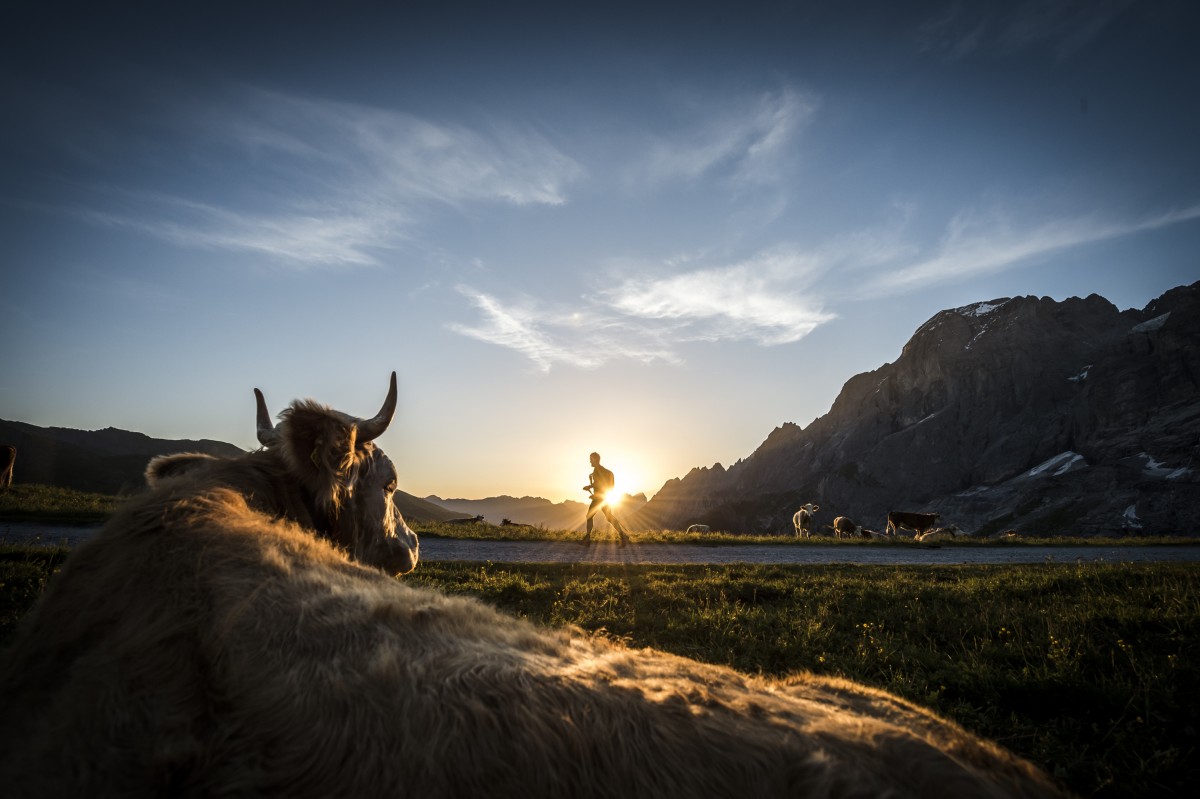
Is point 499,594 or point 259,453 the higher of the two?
point 259,453

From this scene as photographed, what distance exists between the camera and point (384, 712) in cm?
150

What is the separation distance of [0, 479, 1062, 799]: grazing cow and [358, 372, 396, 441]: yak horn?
9.05 feet

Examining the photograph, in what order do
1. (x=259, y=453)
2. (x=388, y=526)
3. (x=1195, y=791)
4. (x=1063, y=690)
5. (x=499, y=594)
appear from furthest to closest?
1. (x=499, y=594)
2. (x=388, y=526)
3. (x=1063, y=690)
4. (x=259, y=453)
5. (x=1195, y=791)

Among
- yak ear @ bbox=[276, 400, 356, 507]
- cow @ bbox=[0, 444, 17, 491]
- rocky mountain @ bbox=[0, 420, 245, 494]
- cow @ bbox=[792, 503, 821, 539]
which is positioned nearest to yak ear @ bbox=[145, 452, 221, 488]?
yak ear @ bbox=[276, 400, 356, 507]

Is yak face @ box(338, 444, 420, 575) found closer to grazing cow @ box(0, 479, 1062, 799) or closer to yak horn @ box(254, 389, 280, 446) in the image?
yak horn @ box(254, 389, 280, 446)

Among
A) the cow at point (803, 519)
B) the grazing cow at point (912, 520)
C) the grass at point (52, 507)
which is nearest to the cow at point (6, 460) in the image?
the grass at point (52, 507)

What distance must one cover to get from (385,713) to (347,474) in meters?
3.23

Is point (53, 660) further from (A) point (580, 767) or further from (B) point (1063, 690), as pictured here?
(B) point (1063, 690)

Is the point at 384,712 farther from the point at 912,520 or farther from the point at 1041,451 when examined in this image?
the point at 1041,451

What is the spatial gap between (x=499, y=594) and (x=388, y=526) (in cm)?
407

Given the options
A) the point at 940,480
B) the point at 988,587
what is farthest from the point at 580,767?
the point at 940,480

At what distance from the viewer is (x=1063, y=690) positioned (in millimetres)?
4625

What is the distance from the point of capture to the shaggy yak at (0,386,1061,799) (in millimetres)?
1367

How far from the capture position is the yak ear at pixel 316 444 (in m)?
3.87
